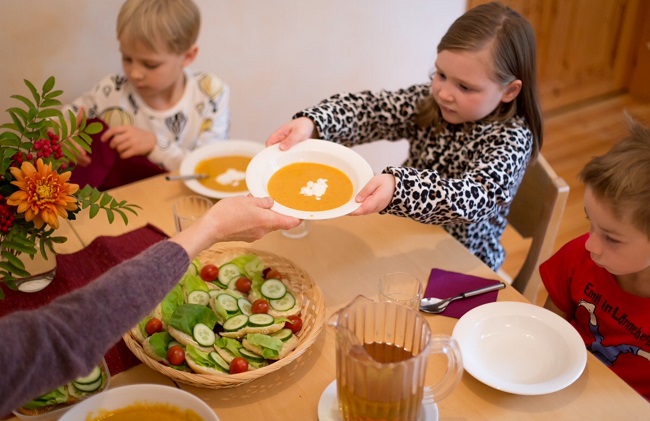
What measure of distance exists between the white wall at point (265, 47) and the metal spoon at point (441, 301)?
1.70 meters

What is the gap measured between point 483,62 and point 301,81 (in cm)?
148

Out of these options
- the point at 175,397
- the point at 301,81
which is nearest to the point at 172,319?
the point at 175,397

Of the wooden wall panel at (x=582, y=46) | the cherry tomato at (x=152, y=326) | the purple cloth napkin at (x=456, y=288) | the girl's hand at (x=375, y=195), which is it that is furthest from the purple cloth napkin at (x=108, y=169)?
the wooden wall panel at (x=582, y=46)

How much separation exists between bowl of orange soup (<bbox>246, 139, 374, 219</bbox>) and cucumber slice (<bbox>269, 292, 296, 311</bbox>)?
0.17 metres

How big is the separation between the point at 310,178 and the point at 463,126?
0.52m

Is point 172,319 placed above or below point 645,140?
below

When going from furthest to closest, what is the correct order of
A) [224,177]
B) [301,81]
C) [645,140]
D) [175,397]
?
[301,81] < [224,177] < [645,140] < [175,397]

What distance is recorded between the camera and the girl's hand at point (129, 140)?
6.65 feet

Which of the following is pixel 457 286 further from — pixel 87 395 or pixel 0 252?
pixel 0 252

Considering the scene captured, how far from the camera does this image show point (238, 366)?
1158 millimetres

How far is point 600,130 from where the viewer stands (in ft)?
13.2

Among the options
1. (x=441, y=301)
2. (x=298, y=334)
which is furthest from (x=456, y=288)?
(x=298, y=334)

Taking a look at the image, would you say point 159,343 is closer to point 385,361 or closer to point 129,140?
point 385,361

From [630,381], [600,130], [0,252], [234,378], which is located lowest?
[600,130]
